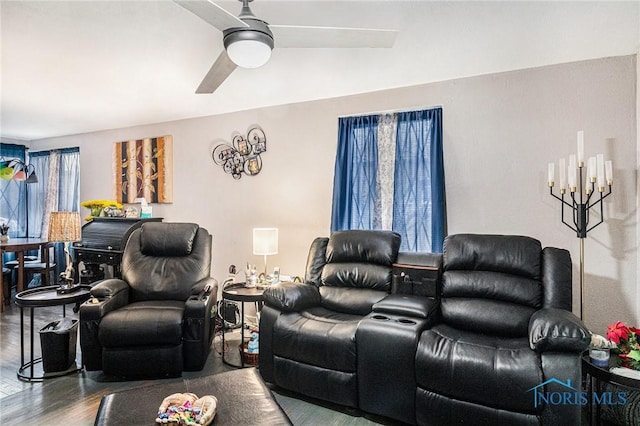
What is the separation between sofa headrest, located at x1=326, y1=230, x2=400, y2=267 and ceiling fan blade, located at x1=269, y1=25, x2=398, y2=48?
167 cm

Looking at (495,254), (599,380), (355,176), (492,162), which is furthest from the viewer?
(355,176)

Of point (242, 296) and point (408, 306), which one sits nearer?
point (408, 306)

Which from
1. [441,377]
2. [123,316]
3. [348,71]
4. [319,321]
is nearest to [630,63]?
[348,71]

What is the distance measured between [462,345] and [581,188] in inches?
59.4

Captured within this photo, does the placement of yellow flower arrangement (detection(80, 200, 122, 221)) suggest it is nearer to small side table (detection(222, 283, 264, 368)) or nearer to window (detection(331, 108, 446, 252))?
small side table (detection(222, 283, 264, 368))

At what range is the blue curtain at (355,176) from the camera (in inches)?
144

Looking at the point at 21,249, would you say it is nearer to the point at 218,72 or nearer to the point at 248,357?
the point at 248,357

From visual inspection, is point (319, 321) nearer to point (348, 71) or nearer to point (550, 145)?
point (348, 71)

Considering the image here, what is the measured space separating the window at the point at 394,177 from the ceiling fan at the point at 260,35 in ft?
5.47

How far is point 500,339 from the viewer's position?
2.29 m

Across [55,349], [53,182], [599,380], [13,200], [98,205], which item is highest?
Answer: [53,182]

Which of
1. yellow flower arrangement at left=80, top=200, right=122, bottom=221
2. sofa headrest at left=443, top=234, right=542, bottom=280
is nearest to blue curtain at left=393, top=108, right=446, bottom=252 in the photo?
sofa headrest at left=443, top=234, right=542, bottom=280

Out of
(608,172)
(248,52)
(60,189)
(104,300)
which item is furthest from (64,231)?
(608,172)

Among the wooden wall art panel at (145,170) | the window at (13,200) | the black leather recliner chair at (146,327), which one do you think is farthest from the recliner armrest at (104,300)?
the window at (13,200)
